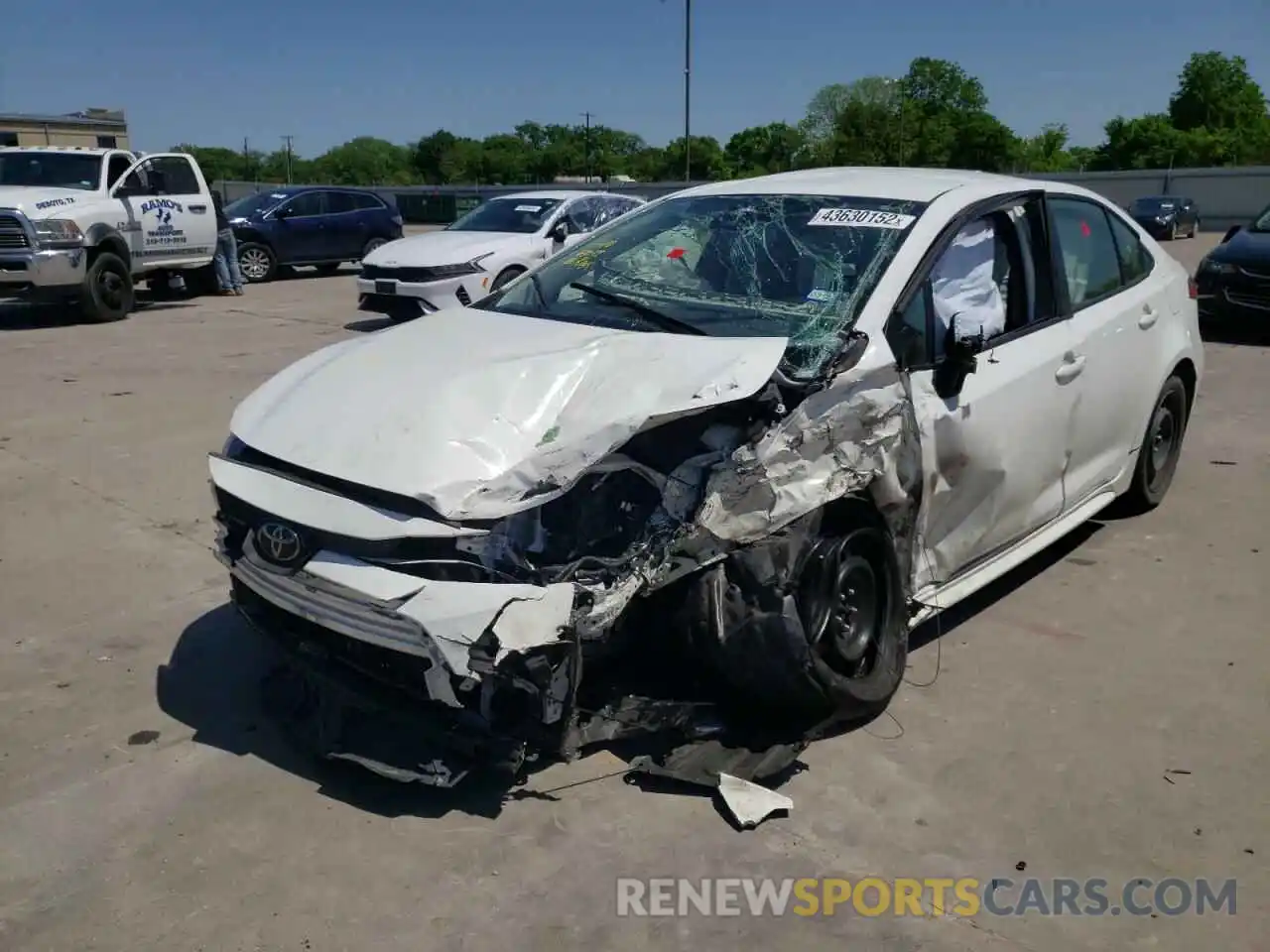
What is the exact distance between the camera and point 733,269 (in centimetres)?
416

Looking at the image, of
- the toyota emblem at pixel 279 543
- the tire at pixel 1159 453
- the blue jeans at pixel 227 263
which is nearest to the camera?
the toyota emblem at pixel 279 543

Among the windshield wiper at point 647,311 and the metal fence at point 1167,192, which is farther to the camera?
the metal fence at point 1167,192

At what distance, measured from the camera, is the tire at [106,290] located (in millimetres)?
13227

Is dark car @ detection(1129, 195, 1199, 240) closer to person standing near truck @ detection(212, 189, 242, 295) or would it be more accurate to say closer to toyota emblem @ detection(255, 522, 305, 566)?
person standing near truck @ detection(212, 189, 242, 295)

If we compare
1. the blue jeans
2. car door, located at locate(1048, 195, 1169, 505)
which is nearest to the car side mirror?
car door, located at locate(1048, 195, 1169, 505)

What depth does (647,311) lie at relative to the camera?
3959mm

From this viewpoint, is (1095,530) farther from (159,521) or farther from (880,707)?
(159,521)

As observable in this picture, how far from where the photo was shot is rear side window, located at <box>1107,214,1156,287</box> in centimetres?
523

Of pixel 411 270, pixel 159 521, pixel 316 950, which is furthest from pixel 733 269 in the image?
pixel 411 270

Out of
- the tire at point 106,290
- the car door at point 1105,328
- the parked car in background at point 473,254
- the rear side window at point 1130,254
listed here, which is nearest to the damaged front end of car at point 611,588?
the car door at point 1105,328

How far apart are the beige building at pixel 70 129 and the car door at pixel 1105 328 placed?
45824mm

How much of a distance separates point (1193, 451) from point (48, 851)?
6785 millimetres

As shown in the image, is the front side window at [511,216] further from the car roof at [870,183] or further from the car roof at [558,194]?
the car roof at [870,183]

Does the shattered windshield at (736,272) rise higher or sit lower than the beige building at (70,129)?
lower
